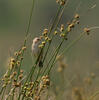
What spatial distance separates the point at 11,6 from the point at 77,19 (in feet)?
115

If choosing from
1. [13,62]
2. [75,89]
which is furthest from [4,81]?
[75,89]

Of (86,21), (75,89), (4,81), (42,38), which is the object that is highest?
(86,21)

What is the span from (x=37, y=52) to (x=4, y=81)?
394mm

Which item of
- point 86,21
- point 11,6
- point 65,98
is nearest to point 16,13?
point 11,6

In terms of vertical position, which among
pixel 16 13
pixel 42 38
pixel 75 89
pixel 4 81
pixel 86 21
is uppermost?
pixel 16 13

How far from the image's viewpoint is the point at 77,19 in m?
3.89

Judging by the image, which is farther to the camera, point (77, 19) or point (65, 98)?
point (65, 98)

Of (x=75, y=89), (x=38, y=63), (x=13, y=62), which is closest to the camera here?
(x=13, y=62)

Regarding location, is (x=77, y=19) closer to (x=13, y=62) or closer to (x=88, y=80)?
(x=13, y=62)

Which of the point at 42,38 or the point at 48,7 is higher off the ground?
the point at 48,7

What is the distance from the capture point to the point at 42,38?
13.1ft

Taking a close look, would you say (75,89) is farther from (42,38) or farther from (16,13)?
(16,13)

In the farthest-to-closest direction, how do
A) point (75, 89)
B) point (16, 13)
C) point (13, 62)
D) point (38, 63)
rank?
1. point (16, 13)
2. point (75, 89)
3. point (38, 63)
4. point (13, 62)

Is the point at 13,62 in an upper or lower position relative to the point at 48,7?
lower
